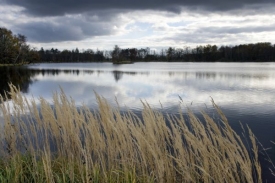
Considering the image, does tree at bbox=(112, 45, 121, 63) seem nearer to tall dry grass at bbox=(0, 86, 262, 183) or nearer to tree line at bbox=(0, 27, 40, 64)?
tree line at bbox=(0, 27, 40, 64)

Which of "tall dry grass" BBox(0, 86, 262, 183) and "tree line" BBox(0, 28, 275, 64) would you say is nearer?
"tall dry grass" BBox(0, 86, 262, 183)

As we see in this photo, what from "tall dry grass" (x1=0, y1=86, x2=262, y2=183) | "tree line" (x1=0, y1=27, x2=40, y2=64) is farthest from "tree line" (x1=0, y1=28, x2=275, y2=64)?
"tall dry grass" (x1=0, y1=86, x2=262, y2=183)

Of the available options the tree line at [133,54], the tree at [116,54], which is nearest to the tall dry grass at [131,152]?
the tree line at [133,54]

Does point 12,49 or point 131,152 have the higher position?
point 12,49

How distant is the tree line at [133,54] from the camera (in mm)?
69375

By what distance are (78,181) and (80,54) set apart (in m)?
156

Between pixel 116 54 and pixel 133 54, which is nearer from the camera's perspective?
pixel 116 54

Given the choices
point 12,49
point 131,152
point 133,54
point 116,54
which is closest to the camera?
point 131,152

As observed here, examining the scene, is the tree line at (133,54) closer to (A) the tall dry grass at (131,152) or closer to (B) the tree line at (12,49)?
(B) the tree line at (12,49)

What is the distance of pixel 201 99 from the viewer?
16.6 meters

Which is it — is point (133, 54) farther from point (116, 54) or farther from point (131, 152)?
point (131, 152)

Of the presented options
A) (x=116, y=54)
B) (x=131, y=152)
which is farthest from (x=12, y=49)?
(x=131, y=152)

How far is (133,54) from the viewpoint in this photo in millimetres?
133875

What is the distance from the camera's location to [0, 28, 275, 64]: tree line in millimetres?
69375
